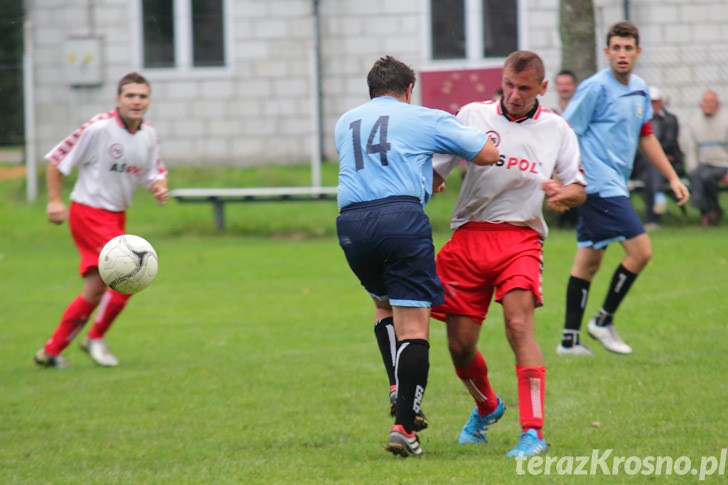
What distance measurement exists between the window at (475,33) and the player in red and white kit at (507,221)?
556 inches

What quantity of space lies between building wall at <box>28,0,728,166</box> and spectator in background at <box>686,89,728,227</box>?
8.82ft

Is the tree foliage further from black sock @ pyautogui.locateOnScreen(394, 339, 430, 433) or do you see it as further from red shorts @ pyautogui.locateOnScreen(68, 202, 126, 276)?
black sock @ pyautogui.locateOnScreen(394, 339, 430, 433)

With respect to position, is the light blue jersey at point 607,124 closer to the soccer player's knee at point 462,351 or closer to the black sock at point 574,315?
the black sock at point 574,315

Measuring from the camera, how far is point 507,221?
5910mm

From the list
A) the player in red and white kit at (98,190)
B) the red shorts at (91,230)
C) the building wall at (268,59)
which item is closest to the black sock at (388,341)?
the player in red and white kit at (98,190)

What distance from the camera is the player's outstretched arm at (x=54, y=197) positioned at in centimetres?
854

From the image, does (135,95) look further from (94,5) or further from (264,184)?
(94,5)

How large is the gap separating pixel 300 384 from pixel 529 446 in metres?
2.54

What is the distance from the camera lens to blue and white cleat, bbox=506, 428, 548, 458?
18.1ft

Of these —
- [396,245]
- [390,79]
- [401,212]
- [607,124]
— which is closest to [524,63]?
[390,79]

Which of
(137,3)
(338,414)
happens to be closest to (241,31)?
(137,3)

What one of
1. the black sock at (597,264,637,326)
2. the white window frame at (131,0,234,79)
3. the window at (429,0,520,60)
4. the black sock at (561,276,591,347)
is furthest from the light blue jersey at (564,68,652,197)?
the white window frame at (131,0,234,79)

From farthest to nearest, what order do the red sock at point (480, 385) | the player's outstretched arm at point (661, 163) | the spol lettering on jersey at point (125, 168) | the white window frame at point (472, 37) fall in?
the white window frame at point (472, 37) → the spol lettering on jersey at point (125, 168) → the player's outstretched arm at point (661, 163) → the red sock at point (480, 385)

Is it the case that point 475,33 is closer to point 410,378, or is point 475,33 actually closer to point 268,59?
point 268,59
